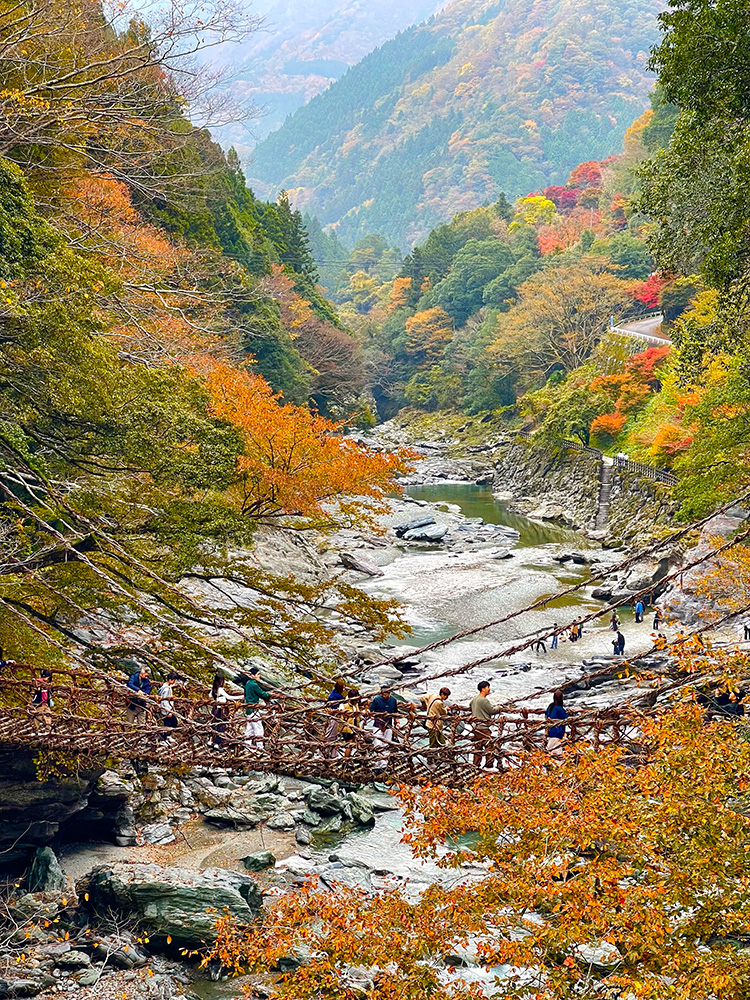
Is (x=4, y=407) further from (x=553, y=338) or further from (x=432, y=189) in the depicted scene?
(x=432, y=189)

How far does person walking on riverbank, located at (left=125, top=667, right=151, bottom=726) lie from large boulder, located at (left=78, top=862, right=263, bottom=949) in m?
1.31

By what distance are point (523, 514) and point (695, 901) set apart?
2399 cm

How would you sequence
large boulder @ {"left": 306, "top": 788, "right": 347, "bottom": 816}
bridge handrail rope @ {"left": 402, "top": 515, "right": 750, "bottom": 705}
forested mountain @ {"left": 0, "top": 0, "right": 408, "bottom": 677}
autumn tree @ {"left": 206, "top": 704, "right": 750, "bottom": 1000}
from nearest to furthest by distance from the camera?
autumn tree @ {"left": 206, "top": 704, "right": 750, "bottom": 1000}, bridge handrail rope @ {"left": 402, "top": 515, "right": 750, "bottom": 705}, forested mountain @ {"left": 0, "top": 0, "right": 408, "bottom": 677}, large boulder @ {"left": 306, "top": 788, "right": 347, "bottom": 816}

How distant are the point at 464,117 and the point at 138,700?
118009 millimetres

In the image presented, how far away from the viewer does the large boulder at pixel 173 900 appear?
6312mm

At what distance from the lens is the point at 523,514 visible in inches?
1073

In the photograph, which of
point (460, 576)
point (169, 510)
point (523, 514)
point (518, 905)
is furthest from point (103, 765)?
point (523, 514)

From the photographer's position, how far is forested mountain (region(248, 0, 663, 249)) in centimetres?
10200

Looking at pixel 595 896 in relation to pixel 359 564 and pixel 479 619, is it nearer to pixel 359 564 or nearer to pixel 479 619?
pixel 479 619

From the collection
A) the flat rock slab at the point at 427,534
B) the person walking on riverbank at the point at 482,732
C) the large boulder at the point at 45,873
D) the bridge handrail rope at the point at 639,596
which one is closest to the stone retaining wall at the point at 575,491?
the flat rock slab at the point at 427,534

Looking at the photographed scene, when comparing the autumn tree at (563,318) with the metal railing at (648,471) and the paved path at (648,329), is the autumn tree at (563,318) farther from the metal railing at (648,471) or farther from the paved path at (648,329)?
the metal railing at (648,471)

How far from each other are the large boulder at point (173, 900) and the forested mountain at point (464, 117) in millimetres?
100367

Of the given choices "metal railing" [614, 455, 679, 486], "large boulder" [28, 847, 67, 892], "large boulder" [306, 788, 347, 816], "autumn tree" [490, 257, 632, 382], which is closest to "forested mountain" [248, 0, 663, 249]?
"autumn tree" [490, 257, 632, 382]

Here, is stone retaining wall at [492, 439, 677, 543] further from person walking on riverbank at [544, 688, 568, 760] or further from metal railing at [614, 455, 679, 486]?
person walking on riverbank at [544, 688, 568, 760]
